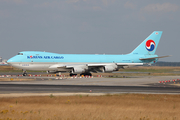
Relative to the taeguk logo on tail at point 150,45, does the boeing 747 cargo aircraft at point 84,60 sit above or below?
below

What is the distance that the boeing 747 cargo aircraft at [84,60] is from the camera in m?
64.8

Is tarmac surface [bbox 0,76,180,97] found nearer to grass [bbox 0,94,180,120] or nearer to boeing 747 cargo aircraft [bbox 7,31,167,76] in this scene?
grass [bbox 0,94,180,120]

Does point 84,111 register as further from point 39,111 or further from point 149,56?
point 149,56

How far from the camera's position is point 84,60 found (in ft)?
233

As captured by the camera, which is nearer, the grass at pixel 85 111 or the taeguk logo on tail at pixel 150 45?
the grass at pixel 85 111

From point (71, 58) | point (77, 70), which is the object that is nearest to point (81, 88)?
point (77, 70)

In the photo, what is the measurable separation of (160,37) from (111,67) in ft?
64.3

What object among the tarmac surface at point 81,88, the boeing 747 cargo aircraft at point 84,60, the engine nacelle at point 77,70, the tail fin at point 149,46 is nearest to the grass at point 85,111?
the tarmac surface at point 81,88

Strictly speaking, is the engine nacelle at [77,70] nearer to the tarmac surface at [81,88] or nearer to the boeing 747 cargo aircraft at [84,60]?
the boeing 747 cargo aircraft at [84,60]

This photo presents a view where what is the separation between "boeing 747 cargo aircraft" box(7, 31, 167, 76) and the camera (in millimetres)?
64812

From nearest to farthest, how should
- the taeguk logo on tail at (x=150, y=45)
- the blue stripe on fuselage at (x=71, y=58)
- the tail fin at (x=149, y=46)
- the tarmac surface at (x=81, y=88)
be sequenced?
the tarmac surface at (x=81, y=88) < the blue stripe on fuselage at (x=71, y=58) < the tail fin at (x=149, y=46) < the taeguk logo on tail at (x=150, y=45)

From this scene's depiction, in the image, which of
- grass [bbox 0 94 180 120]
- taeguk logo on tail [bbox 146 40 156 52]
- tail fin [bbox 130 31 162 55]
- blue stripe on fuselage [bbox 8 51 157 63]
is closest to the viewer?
grass [bbox 0 94 180 120]

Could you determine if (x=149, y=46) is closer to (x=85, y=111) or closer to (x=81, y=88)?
(x=81, y=88)

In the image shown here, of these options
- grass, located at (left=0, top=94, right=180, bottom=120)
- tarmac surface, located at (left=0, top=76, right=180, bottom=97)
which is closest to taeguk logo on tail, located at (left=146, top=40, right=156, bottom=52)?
tarmac surface, located at (left=0, top=76, right=180, bottom=97)
